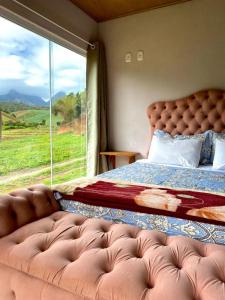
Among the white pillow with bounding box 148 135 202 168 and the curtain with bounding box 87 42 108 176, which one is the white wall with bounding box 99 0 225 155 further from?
the white pillow with bounding box 148 135 202 168

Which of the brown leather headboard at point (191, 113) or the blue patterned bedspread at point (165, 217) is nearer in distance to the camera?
the blue patterned bedspread at point (165, 217)

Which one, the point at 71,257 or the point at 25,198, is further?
the point at 25,198

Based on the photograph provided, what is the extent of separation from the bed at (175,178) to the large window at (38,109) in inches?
39.1

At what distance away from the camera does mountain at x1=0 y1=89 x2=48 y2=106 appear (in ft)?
7.97

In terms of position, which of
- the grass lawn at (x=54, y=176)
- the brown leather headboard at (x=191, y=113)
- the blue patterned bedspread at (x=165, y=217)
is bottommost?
the grass lawn at (x=54, y=176)

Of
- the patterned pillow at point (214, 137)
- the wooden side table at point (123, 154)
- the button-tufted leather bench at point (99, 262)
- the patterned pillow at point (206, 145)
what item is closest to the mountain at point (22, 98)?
the wooden side table at point (123, 154)

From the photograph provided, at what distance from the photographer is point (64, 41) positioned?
9.91 ft

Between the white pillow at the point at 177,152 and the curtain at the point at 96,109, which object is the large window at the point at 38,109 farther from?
the white pillow at the point at 177,152

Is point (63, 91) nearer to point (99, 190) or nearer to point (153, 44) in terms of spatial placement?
point (153, 44)

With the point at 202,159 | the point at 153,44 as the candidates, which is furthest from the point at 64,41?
the point at 202,159

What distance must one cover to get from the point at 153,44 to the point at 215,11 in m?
0.81

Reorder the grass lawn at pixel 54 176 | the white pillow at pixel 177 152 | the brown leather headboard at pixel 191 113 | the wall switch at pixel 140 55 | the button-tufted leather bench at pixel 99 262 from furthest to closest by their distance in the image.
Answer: the wall switch at pixel 140 55
the brown leather headboard at pixel 191 113
the white pillow at pixel 177 152
the grass lawn at pixel 54 176
the button-tufted leather bench at pixel 99 262

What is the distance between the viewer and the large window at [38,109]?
2.43m

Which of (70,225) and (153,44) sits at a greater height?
(153,44)
